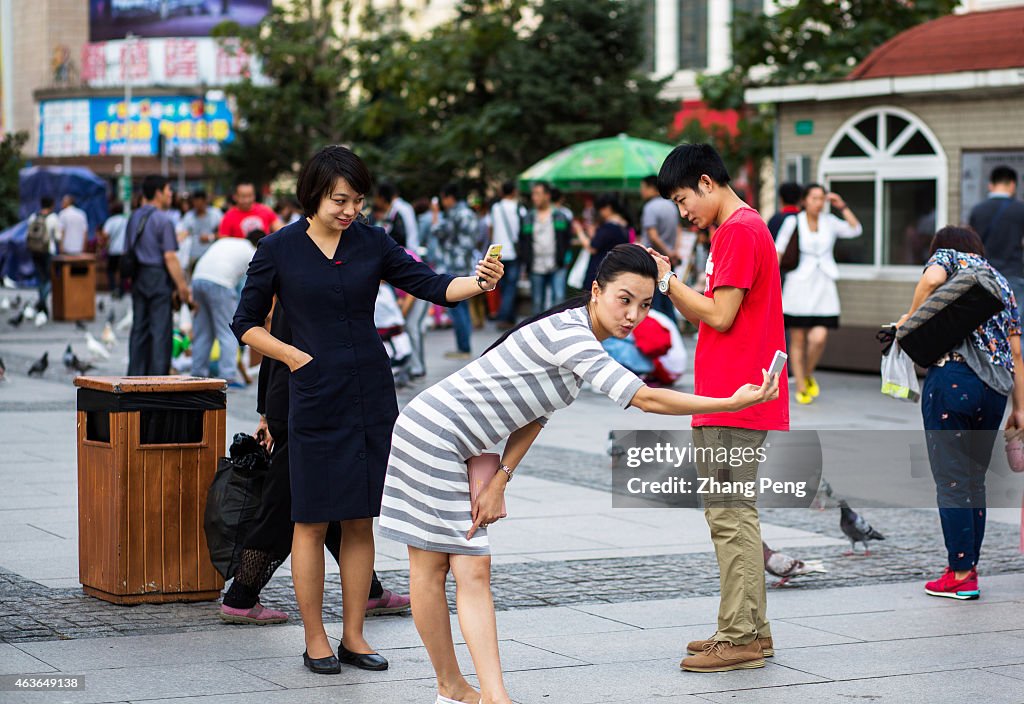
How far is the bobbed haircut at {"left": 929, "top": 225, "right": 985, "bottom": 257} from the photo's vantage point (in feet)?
23.7

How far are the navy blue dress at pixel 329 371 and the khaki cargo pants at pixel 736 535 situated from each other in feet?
3.71

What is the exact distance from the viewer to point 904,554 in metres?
8.14

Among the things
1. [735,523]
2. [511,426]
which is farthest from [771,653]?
[511,426]

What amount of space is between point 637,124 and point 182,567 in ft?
79.4

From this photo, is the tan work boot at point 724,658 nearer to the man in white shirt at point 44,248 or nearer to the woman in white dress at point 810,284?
the woman in white dress at point 810,284

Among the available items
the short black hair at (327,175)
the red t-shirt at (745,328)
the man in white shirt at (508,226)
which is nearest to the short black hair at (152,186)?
the man in white shirt at (508,226)

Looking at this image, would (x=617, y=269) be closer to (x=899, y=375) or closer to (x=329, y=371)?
(x=329, y=371)

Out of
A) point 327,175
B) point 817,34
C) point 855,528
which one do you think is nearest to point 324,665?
point 327,175

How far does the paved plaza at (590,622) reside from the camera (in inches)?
218

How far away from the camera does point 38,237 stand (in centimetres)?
2539

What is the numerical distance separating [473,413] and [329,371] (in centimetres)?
101

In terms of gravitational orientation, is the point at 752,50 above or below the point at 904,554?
above

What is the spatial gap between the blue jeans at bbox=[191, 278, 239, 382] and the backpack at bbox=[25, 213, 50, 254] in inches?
453

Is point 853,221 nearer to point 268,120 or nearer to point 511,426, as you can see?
point 511,426
